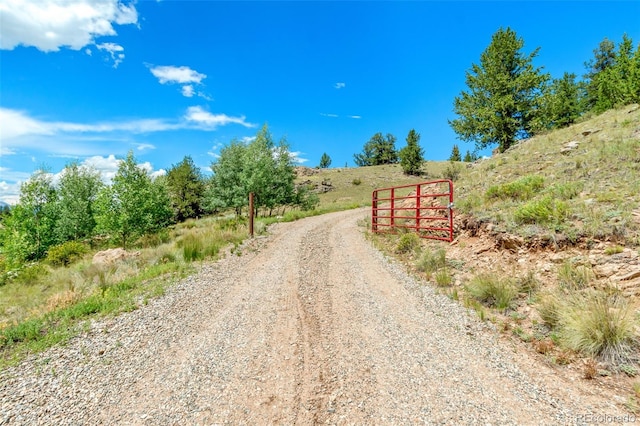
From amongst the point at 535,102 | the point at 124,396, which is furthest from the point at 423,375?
the point at 535,102

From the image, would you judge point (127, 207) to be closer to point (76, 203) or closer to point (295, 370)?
point (76, 203)

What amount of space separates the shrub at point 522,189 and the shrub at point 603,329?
5.15m

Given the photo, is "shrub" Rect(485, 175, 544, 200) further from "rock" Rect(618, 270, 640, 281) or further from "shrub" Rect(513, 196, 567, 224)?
"rock" Rect(618, 270, 640, 281)

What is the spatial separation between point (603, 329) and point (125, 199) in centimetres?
2387

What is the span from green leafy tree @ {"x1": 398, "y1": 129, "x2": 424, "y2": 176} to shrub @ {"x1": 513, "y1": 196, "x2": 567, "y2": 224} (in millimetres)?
52954

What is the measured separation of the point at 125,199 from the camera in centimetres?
1998

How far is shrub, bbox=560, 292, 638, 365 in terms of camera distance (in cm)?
387

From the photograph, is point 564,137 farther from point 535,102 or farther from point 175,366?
point 175,366

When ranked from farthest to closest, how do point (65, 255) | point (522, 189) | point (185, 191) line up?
point (185, 191)
point (65, 255)
point (522, 189)

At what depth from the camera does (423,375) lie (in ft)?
12.4

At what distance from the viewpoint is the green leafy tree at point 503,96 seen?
24.0m

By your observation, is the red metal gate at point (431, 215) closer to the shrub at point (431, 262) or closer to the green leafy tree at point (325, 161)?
the shrub at point (431, 262)

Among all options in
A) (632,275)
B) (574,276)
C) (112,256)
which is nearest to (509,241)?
(574,276)

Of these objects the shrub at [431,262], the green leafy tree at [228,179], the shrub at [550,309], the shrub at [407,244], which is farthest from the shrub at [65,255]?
the shrub at [550,309]
